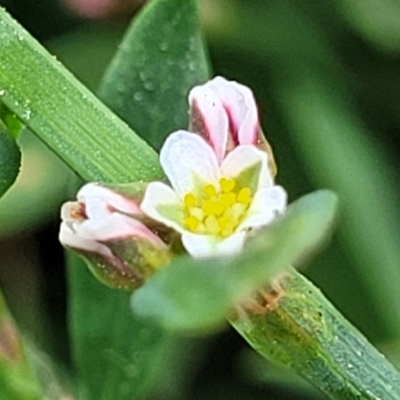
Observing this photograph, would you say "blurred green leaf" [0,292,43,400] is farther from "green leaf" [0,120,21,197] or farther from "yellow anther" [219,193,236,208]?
"yellow anther" [219,193,236,208]

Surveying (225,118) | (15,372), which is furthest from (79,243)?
(15,372)

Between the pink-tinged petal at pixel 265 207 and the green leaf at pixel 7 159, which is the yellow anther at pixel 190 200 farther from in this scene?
the green leaf at pixel 7 159

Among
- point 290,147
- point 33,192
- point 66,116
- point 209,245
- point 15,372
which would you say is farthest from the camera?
point 290,147

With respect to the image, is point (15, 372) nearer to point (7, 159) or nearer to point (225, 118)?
point (7, 159)

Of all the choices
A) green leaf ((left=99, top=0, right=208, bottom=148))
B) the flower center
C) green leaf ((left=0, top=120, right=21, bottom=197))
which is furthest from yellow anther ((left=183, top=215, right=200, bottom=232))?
green leaf ((left=99, top=0, right=208, bottom=148))

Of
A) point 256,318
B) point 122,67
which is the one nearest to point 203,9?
point 122,67

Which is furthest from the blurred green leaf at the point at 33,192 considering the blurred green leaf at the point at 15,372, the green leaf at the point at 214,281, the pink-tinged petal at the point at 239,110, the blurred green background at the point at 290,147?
the green leaf at the point at 214,281
